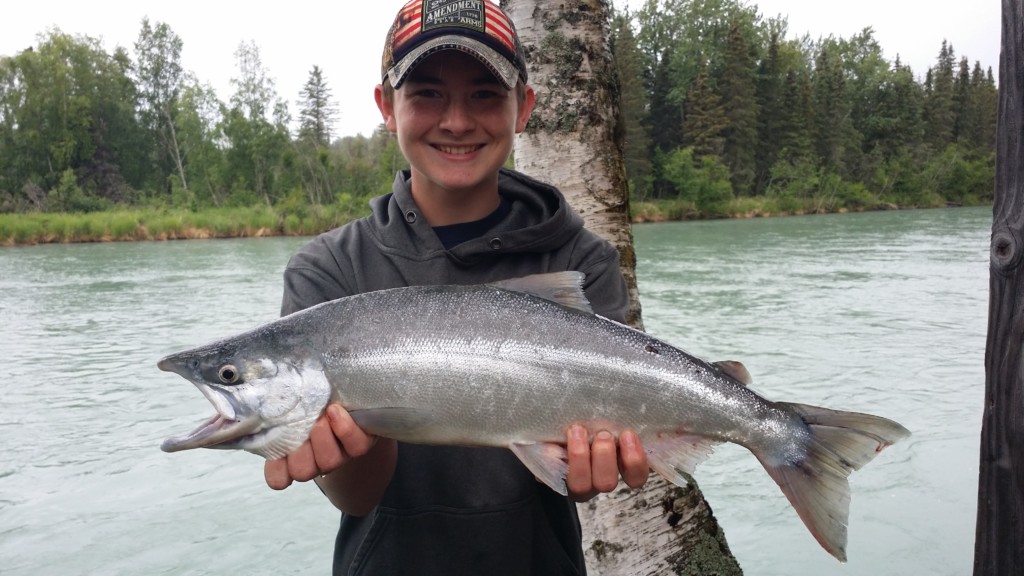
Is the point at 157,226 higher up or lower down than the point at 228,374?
lower down

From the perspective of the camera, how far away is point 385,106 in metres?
2.61

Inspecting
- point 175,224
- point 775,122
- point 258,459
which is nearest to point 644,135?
point 775,122

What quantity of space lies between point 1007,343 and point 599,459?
125 cm

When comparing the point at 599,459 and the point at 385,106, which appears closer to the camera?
the point at 599,459

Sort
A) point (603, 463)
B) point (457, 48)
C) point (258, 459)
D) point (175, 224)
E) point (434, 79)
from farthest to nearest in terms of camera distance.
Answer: point (175, 224) < point (258, 459) < point (434, 79) < point (457, 48) < point (603, 463)

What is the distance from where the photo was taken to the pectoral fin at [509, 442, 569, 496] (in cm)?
200

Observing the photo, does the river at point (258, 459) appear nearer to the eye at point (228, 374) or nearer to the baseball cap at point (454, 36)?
the eye at point (228, 374)

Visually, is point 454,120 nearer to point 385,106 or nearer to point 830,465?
point 385,106

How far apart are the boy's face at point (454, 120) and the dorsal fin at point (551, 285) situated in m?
0.43

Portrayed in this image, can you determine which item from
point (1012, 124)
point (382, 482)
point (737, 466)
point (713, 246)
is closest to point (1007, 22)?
point (1012, 124)

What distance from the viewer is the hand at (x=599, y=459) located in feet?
6.70

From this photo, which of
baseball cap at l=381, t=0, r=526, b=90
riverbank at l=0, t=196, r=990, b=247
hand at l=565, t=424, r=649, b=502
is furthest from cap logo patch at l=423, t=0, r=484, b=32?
riverbank at l=0, t=196, r=990, b=247

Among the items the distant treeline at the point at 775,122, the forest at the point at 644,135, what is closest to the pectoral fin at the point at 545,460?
the forest at the point at 644,135

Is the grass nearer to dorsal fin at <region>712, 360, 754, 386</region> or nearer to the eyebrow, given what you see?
the eyebrow
